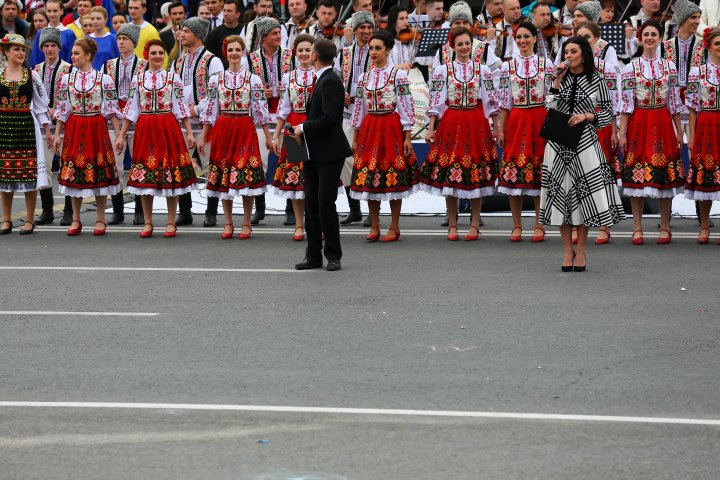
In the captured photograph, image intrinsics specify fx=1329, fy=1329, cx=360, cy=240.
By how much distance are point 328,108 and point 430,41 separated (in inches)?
232

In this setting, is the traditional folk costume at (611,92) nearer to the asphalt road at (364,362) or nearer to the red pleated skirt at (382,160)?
the asphalt road at (364,362)

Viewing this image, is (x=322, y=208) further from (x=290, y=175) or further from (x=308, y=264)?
(x=290, y=175)

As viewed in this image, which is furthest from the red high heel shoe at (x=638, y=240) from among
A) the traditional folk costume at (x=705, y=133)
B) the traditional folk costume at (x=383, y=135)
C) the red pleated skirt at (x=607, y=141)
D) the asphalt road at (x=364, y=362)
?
the traditional folk costume at (x=383, y=135)

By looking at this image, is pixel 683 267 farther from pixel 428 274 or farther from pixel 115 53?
pixel 115 53

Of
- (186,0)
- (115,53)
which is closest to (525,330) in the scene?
(115,53)

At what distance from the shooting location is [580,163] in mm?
11000

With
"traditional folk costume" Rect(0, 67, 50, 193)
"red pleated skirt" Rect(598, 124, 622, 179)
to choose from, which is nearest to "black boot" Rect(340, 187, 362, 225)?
"red pleated skirt" Rect(598, 124, 622, 179)

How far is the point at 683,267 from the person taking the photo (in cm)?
1139

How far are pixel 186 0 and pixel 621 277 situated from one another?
12434 millimetres

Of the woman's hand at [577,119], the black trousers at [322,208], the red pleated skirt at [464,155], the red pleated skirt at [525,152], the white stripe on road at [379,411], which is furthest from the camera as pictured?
the red pleated skirt at [464,155]

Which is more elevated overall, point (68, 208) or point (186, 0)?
point (186, 0)

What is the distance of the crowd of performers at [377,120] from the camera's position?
42.2 feet

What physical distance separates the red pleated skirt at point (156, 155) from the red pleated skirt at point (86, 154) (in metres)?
0.50

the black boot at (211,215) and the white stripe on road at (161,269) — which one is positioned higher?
the black boot at (211,215)
